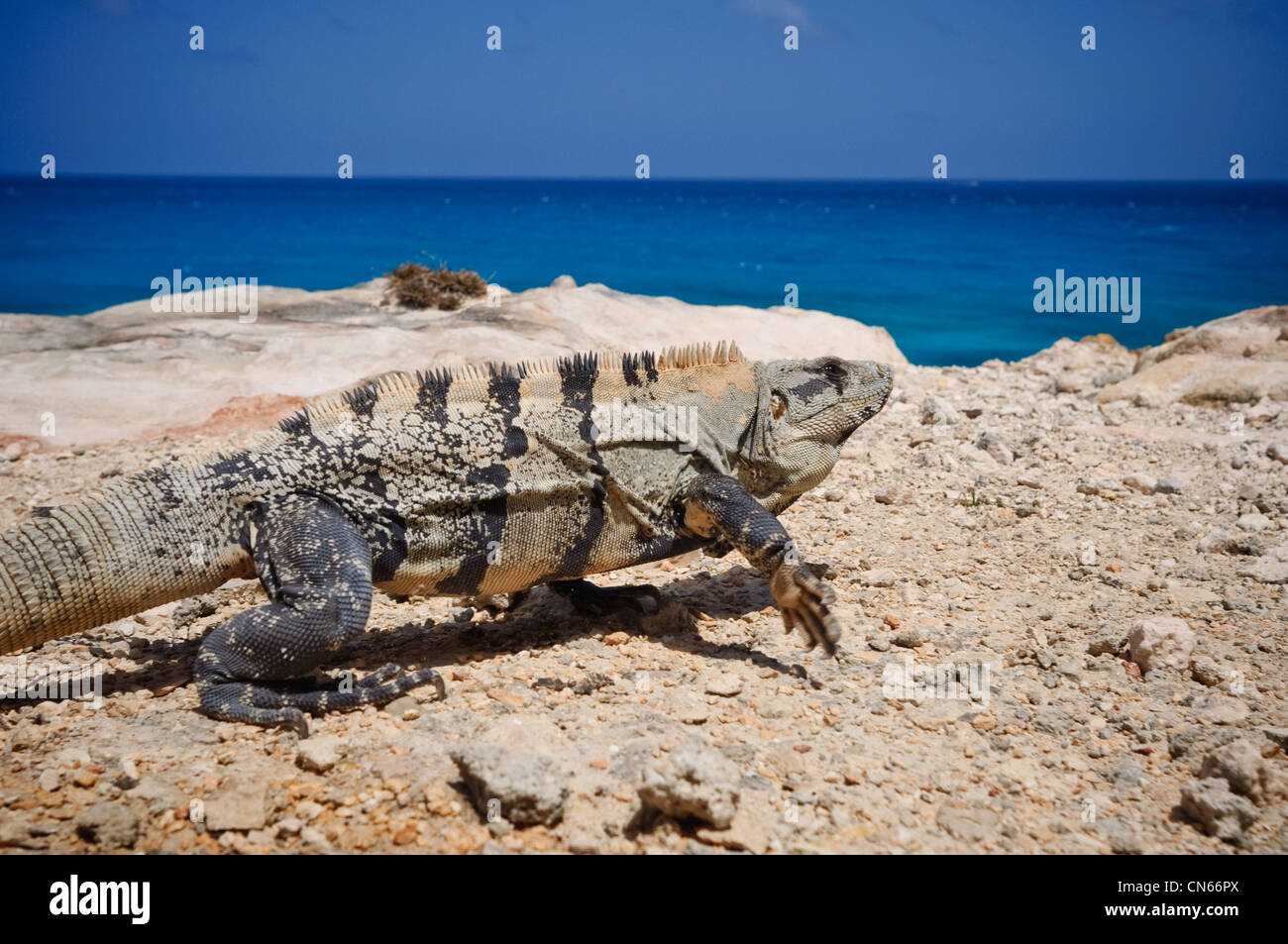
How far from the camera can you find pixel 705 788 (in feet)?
10.9

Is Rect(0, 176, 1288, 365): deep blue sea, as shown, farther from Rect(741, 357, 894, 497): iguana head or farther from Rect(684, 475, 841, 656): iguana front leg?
Rect(684, 475, 841, 656): iguana front leg

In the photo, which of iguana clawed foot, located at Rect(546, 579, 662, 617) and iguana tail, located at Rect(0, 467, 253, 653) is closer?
iguana tail, located at Rect(0, 467, 253, 653)

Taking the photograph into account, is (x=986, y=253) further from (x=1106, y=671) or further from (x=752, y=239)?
(x=1106, y=671)

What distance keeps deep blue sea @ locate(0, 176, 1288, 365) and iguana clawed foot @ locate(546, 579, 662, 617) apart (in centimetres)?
887

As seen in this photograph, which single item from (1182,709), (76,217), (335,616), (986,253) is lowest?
(1182,709)

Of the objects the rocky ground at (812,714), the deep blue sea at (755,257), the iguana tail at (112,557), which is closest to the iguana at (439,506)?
the iguana tail at (112,557)

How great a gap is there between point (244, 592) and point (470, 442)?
2.44 m

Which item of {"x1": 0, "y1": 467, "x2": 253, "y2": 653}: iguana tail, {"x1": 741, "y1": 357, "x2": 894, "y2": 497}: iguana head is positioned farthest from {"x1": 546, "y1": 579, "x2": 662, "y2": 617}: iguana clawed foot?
{"x1": 0, "y1": 467, "x2": 253, "y2": 653}: iguana tail

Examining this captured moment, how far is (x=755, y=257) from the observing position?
56781mm

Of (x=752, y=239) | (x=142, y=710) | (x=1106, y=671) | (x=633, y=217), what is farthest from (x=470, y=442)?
(x=633, y=217)

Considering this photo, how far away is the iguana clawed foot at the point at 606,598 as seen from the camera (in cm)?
591

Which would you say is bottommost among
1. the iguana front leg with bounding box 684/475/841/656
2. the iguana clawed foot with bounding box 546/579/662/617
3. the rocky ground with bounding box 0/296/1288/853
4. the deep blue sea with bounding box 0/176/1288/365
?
the rocky ground with bounding box 0/296/1288/853

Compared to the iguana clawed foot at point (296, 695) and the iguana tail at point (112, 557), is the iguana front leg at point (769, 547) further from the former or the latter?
the iguana tail at point (112, 557)

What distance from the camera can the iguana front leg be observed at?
197 inches
